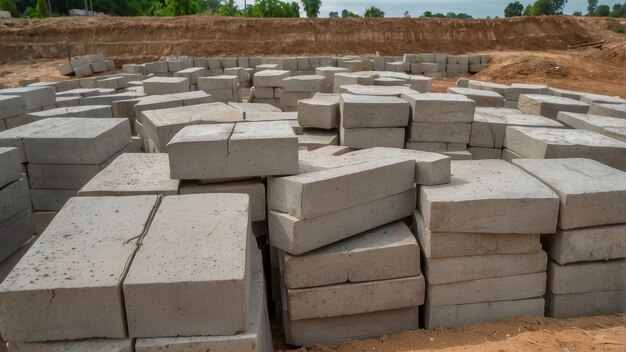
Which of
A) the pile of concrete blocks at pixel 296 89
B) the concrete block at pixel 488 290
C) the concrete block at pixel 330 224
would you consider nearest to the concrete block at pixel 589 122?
the concrete block at pixel 488 290

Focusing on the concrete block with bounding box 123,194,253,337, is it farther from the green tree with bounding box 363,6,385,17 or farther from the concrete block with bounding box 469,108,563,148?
the green tree with bounding box 363,6,385,17

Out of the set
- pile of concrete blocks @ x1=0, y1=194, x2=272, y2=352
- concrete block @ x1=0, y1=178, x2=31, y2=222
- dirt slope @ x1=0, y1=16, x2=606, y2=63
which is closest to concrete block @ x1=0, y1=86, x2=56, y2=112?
concrete block @ x1=0, y1=178, x2=31, y2=222

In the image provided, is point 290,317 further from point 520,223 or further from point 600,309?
point 600,309

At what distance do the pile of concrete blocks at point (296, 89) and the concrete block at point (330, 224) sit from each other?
6.18 metres

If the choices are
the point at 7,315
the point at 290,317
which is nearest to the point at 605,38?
the point at 290,317

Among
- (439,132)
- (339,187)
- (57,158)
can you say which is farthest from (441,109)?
(57,158)

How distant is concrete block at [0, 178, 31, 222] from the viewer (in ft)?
12.8

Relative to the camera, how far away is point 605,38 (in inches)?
1125

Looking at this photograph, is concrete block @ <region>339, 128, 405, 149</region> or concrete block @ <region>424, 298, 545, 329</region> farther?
concrete block @ <region>339, 128, 405, 149</region>

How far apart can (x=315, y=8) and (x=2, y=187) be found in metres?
48.4

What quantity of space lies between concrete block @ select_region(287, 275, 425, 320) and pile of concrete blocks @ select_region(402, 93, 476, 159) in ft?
8.61

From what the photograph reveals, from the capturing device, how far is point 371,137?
5828mm

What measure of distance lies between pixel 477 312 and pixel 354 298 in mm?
1187

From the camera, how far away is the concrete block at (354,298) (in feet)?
12.2
